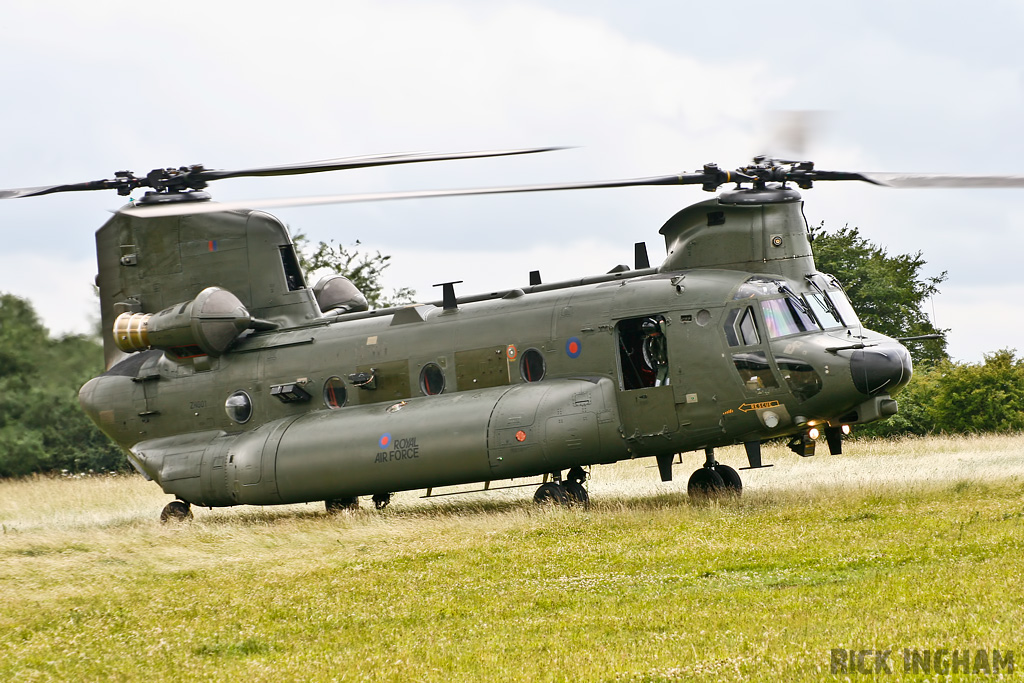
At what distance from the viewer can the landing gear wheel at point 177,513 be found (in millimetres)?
20656

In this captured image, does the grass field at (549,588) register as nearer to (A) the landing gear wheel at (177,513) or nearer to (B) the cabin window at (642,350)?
(A) the landing gear wheel at (177,513)

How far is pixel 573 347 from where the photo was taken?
1741cm

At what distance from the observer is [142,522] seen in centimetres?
2131

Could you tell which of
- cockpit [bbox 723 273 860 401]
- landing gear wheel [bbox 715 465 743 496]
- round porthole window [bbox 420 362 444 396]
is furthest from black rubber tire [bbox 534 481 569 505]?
cockpit [bbox 723 273 860 401]

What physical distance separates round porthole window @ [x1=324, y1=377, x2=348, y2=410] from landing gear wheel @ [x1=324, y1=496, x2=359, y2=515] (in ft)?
5.64

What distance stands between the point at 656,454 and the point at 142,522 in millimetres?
10180

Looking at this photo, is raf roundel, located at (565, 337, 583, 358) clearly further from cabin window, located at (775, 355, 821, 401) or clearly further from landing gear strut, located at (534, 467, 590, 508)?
cabin window, located at (775, 355, 821, 401)

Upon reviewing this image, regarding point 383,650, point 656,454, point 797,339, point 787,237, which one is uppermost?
point 787,237

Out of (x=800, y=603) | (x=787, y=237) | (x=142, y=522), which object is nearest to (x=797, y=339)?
(x=787, y=237)

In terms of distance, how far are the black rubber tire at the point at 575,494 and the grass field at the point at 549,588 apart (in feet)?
0.70

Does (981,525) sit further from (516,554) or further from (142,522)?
(142,522)

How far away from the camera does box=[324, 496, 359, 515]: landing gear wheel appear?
20141mm

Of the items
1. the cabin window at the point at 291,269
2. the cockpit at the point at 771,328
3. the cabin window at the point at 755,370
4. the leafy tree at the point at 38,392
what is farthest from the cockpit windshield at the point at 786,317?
the leafy tree at the point at 38,392

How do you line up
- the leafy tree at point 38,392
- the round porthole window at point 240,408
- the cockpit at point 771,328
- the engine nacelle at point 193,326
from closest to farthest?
the cockpit at point 771,328 → the engine nacelle at point 193,326 → the round porthole window at point 240,408 → the leafy tree at point 38,392
